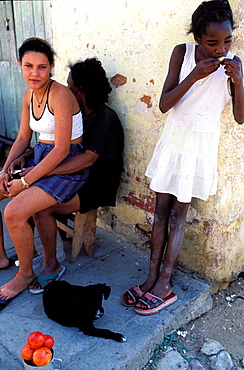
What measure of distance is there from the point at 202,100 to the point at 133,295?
4.37ft

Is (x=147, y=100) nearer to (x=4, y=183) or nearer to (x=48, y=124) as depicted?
(x=48, y=124)

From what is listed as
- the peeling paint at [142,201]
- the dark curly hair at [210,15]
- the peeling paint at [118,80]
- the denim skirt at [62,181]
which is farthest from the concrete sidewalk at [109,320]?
the dark curly hair at [210,15]

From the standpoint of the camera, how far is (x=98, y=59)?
3.06 metres

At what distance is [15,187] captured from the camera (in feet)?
8.27

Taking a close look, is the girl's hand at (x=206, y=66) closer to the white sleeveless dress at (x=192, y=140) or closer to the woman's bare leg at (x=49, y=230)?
the white sleeveless dress at (x=192, y=140)

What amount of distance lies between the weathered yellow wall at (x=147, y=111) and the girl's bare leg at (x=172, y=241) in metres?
0.27

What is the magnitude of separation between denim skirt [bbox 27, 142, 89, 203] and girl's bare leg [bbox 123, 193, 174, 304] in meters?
0.62

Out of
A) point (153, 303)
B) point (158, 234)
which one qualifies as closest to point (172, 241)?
point (158, 234)

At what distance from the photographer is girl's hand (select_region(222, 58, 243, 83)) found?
1.89 m

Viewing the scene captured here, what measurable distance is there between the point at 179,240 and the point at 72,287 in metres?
0.76

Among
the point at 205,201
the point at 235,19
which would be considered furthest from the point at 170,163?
the point at 235,19

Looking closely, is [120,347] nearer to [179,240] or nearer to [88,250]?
[179,240]

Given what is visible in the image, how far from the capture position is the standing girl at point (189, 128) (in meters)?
1.90

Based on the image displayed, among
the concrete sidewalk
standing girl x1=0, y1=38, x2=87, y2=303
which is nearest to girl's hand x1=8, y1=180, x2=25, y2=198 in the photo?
standing girl x1=0, y1=38, x2=87, y2=303
